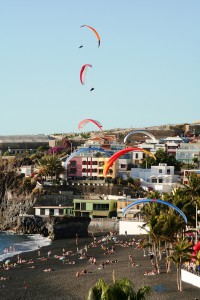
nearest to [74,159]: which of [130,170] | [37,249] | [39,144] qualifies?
[130,170]

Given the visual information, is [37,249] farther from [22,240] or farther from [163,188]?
[163,188]

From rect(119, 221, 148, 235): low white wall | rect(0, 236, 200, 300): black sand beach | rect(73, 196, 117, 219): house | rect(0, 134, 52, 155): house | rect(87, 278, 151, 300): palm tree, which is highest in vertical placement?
rect(0, 134, 52, 155): house

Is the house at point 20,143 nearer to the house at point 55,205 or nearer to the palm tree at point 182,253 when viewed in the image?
the house at point 55,205

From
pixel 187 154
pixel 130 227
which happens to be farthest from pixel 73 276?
pixel 187 154

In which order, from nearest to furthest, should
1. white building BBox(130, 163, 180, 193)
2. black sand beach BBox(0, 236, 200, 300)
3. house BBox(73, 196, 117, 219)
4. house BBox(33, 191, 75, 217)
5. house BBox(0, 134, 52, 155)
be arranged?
black sand beach BBox(0, 236, 200, 300) → house BBox(73, 196, 117, 219) → house BBox(33, 191, 75, 217) → white building BBox(130, 163, 180, 193) → house BBox(0, 134, 52, 155)

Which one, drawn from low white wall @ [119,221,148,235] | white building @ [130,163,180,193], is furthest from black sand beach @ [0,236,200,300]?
white building @ [130,163,180,193]

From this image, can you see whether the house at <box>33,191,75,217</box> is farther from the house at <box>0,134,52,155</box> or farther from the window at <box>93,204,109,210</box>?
the house at <box>0,134,52,155</box>

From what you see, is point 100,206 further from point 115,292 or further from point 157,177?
point 115,292
